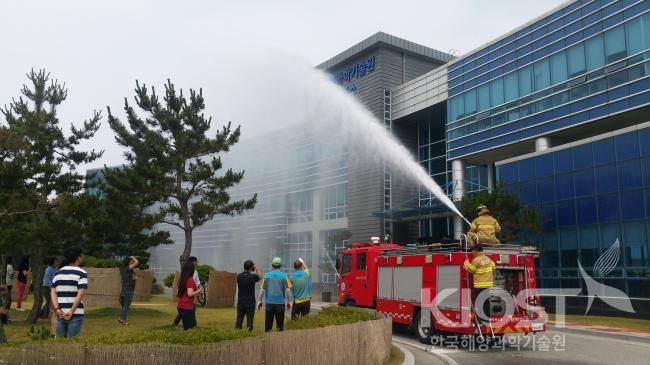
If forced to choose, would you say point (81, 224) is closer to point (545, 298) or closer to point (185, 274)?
point (185, 274)

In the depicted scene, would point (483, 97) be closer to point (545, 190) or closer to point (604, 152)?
point (545, 190)

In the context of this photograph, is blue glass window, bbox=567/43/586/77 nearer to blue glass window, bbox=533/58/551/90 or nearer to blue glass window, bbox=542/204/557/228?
blue glass window, bbox=533/58/551/90

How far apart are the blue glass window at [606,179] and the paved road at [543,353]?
12620 mm

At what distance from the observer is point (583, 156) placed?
26516 mm

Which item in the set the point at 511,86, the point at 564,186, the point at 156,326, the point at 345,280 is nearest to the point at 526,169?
the point at 564,186

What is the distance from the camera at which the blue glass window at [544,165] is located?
28423mm

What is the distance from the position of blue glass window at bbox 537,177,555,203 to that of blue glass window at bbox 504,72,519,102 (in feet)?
22.3

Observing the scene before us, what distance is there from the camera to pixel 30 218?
1549 cm

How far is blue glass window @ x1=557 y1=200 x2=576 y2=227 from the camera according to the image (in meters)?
26.9

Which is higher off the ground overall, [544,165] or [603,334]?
[544,165]

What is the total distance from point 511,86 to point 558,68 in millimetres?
3644

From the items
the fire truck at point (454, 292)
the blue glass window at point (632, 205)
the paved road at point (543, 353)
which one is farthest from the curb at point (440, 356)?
the blue glass window at point (632, 205)

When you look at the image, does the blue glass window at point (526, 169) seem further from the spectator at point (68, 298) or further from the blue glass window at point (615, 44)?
the spectator at point (68, 298)

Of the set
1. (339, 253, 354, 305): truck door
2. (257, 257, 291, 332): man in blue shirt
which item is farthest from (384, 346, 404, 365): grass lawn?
(339, 253, 354, 305): truck door
